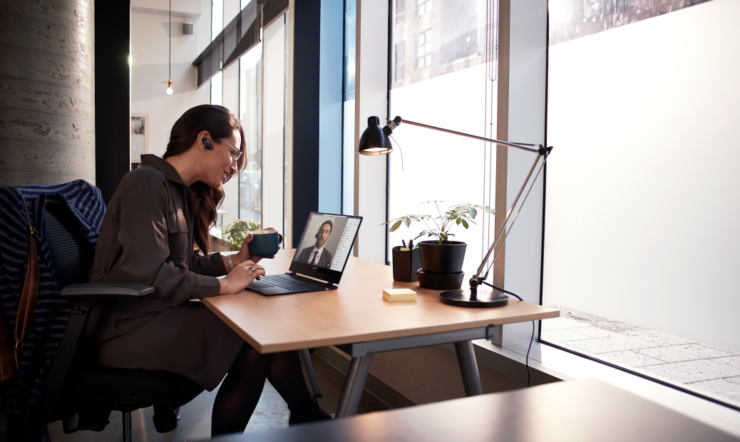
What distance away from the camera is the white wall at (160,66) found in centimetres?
654

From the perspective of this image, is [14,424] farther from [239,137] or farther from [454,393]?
[454,393]

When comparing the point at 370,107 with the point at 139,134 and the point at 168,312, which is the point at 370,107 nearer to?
the point at 168,312

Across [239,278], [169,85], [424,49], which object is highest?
[169,85]

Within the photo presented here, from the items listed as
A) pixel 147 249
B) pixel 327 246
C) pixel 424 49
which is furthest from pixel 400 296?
pixel 424 49

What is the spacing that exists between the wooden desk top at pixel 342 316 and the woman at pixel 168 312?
0.11 metres

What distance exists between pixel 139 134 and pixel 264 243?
5846 mm

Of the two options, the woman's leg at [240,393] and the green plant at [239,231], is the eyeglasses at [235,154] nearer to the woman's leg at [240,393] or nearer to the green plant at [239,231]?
the woman's leg at [240,393]

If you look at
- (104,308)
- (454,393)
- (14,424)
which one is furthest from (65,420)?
(454,393)

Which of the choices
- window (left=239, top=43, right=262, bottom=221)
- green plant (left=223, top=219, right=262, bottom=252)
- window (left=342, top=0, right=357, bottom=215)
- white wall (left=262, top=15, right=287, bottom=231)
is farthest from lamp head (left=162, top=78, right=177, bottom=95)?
window (left=342, top=0, right=357, bottom=215)

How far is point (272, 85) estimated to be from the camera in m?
4.68

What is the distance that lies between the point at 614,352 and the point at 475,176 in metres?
1.00

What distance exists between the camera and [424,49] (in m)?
2.70

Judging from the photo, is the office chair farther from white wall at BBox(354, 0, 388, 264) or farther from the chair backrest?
white wall at BBox(354, 0, 388, 264)

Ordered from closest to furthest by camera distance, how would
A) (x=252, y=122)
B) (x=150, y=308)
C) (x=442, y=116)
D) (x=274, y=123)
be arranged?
(x=150, y=308) < (x=442, y=116) < (x=274, y=123) < (x=252, y=122)
